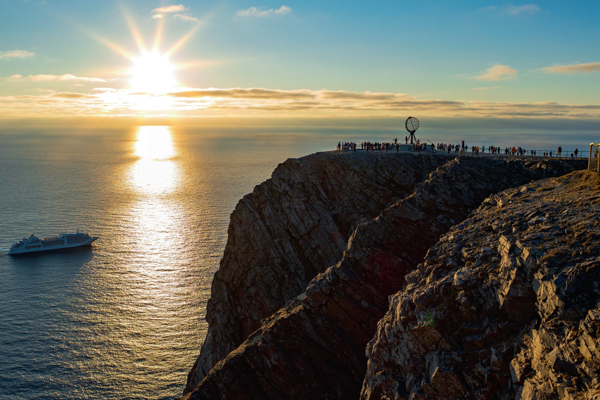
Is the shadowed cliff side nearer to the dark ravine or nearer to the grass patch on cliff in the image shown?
the dark ravine

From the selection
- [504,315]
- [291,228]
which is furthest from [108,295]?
[504,315]

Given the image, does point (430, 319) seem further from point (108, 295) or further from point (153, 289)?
point (108, 295)

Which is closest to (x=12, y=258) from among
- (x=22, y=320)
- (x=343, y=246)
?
(x=22, y=320)

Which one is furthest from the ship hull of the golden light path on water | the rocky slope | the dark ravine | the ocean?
the rocky slope

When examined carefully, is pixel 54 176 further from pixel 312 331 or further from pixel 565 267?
pixel 565 267

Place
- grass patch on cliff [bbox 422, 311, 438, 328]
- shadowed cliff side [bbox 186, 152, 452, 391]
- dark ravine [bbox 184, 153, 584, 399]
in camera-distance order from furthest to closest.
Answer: shadowed cliff side [bbox 186, 152, 452, 391]
dark ravine [bbox 184, 153, 584, 399]
grass patch on cliff [bbox 422, 311, 438, 328]
